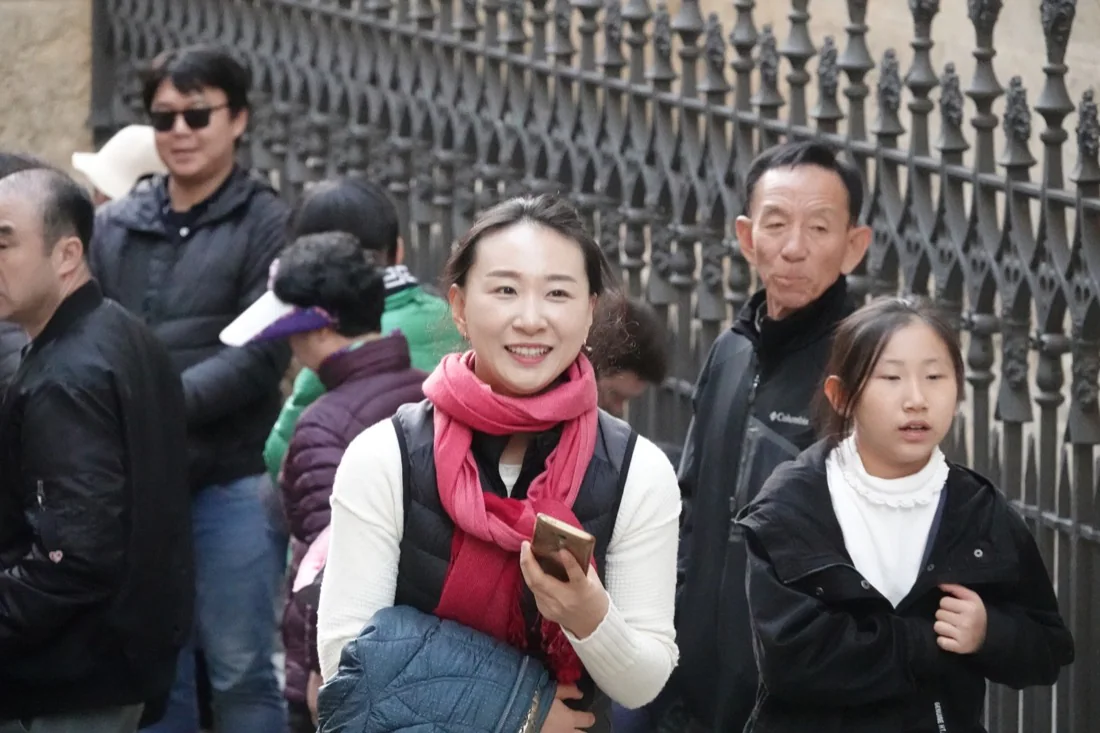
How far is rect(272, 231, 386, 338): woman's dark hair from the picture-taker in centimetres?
498

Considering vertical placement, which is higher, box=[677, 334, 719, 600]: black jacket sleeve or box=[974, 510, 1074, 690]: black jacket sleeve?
box=[677, 334, 719, 600]: black jacket sleeve

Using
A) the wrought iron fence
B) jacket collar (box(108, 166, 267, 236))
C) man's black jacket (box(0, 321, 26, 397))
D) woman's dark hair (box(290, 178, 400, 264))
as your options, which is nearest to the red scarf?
the wrought iron fence

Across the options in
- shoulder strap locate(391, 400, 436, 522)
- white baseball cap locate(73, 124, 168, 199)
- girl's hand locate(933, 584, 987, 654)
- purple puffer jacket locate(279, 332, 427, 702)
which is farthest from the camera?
white baseball cap locate(73, 124, 168, 199)

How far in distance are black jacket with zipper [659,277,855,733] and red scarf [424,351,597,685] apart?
1055mm

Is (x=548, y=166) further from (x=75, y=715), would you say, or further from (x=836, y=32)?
(x=75, y=715)

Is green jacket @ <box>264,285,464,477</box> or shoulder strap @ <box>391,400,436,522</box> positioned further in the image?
green jacket @ <box>264,285,464,477</box>

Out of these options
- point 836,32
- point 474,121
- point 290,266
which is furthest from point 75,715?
point 836,32

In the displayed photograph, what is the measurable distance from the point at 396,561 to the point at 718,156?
285 cm

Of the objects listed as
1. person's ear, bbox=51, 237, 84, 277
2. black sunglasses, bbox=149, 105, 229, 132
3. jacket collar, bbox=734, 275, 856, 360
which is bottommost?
jacket collar, bbox=734, 275, 856, 360

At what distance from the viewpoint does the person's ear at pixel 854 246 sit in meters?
4.43

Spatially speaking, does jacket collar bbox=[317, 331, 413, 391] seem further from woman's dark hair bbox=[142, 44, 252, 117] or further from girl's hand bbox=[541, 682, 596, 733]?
girl's hand bbox=[541, 682, 596, 733]

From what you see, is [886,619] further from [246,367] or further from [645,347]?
[246,367]

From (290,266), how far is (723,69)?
5.18 ft

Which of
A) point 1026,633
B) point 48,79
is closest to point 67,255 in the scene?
point 1026,633
